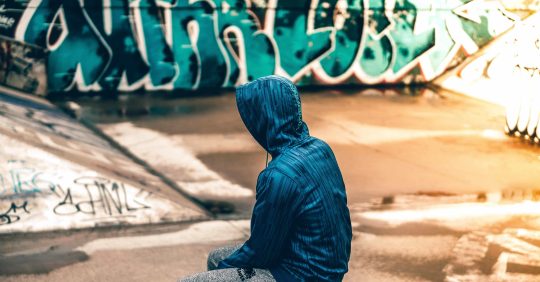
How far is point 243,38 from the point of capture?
13.0m

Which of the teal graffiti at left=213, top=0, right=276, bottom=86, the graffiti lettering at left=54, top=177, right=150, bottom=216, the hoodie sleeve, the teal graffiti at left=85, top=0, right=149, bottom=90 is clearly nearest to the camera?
the hoodie sleeve

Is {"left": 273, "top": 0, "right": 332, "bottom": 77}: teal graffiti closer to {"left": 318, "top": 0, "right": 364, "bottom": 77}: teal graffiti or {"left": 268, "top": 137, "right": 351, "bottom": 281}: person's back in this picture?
{"left": 318, "top": 0, "right": 364, "bottom": 77}: teal graffiti

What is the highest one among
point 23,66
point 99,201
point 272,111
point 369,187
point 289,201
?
point 272,111

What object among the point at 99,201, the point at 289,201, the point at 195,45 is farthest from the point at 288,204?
the point at 195,45

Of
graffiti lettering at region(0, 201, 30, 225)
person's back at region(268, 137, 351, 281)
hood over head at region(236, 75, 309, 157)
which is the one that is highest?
hood over head at region(236, 75, 309, 157)

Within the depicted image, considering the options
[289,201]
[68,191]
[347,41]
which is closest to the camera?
[289,201]

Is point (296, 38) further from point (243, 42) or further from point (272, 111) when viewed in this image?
point (272, 111)

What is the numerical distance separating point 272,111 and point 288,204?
1.40 ft

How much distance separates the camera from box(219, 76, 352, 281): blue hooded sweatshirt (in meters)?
2.92

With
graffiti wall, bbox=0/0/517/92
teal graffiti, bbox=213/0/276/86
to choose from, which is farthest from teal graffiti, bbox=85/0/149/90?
teal graffiti, bbox=213/0/276/86

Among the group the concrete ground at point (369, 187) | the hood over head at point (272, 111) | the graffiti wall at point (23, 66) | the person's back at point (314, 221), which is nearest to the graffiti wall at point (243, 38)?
the graffiti wall at point (23, 66)

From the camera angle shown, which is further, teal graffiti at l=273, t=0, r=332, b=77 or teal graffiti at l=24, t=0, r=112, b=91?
teal graffiti at l=273, t=0, r=332, b=77

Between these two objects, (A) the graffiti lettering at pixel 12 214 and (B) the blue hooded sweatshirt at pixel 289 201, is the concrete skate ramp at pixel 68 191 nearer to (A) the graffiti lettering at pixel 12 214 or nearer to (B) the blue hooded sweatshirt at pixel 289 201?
(A) the graffiti lettering at pixel 12 214

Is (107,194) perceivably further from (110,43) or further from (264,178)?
(110,43)
